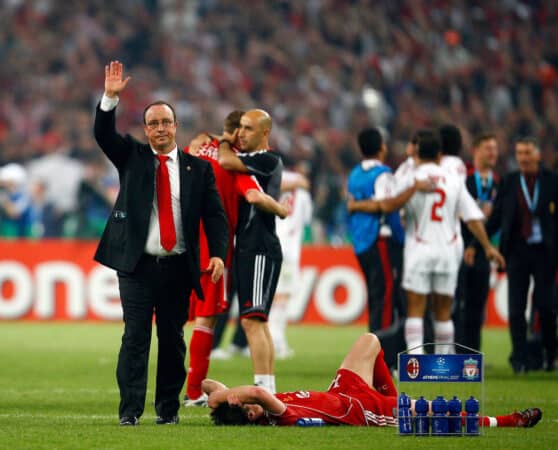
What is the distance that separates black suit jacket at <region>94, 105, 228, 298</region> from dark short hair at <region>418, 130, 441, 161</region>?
14.0ft

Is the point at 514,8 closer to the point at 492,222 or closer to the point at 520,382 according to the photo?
the point at 492,222

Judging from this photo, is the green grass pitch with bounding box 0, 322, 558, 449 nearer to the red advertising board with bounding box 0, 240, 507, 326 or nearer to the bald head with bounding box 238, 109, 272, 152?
the red advertising board with bounding box 0, 240, 507, 326

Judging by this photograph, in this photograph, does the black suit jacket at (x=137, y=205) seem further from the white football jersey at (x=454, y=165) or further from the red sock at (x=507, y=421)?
the white football jersey at (x=454, y=165)

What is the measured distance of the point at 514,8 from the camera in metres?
28.8

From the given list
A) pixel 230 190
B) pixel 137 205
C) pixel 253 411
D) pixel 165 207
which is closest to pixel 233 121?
pixel 230 190

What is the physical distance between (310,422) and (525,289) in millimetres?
6037

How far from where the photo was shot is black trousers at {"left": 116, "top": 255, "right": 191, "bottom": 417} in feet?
27.1

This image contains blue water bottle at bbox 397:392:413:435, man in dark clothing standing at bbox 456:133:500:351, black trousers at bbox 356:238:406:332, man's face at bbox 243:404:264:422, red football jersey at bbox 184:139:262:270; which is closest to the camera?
blue water bottle at bbox 397:392:413:435

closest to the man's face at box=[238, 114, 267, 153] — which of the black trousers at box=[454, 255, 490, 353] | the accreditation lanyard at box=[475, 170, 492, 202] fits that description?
the black trousers at box=[454, 255, 490, 353]

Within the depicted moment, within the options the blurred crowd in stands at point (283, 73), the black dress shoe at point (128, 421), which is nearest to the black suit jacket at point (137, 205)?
the black dress shoe at point (128, 421)

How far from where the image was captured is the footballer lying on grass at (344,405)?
8102 millimetres

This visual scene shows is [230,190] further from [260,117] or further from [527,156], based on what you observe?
[527,156]

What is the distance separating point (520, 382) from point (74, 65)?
1904 centimetres

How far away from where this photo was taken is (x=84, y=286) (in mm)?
21609
